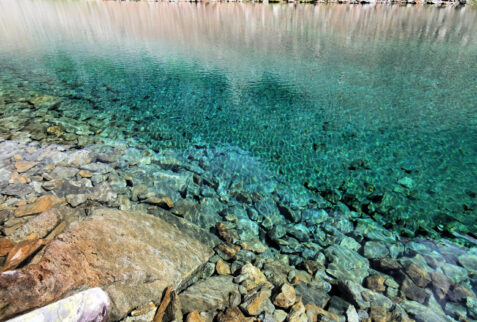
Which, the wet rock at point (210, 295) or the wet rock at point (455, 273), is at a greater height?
the wet rock at point (210, 295)

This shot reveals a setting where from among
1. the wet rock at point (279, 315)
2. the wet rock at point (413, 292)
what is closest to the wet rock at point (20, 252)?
the wet rock at point (279, 315)

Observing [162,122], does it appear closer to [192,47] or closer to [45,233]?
[45,233]

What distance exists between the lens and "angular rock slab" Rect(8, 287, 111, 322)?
3.70 m

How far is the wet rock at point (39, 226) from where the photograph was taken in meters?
6.41

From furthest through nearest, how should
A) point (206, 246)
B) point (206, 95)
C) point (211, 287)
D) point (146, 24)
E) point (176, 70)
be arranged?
point (146, 24), point (176, 70), point (206, 95), point (206, 246), point (211, 287)

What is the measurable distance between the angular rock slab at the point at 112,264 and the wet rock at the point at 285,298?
6.57 feet

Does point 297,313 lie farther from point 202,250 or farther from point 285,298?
point 202,250

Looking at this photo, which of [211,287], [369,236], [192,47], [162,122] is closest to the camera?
[211,287]

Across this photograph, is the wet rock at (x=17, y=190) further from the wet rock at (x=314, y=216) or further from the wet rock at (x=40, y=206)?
the wet rock at (x=314, y=216)

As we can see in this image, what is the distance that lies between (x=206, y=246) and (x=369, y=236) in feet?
17.0

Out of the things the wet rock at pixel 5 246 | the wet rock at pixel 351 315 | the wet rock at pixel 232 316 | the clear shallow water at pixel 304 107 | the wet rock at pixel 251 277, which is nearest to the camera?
the wet rock at pixel 232 316

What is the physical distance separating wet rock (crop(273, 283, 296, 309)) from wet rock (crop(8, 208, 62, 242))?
19.4 feet

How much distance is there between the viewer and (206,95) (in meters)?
20.1

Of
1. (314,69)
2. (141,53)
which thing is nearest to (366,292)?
(314,69)
